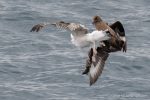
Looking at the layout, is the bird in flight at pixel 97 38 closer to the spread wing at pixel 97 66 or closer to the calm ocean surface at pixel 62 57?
the spread wing at pixel 97 66

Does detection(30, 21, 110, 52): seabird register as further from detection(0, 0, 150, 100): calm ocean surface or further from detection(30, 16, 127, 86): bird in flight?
detection(0, 0, 150, 100): calm ocean surface

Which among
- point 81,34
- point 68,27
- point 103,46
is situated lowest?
point 103,46

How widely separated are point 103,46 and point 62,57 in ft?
19.9

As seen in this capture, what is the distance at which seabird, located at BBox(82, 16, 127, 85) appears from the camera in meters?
14.3

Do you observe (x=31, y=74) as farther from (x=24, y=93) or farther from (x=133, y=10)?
(x=133, y=10)

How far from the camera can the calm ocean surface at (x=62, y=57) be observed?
18.9 m

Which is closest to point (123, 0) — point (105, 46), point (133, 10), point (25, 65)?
point (133, 10)

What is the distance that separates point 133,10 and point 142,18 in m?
0.83

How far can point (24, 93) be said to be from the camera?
18625 millimetres

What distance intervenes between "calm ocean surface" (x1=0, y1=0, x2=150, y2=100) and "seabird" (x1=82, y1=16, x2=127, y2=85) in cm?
327

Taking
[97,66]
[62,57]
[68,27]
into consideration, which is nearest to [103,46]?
[97,66]

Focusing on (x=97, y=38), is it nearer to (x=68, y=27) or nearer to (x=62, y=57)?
(x=68, y=27)

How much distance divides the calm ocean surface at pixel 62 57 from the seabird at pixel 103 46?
10.7ft

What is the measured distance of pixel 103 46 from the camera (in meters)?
14.7
